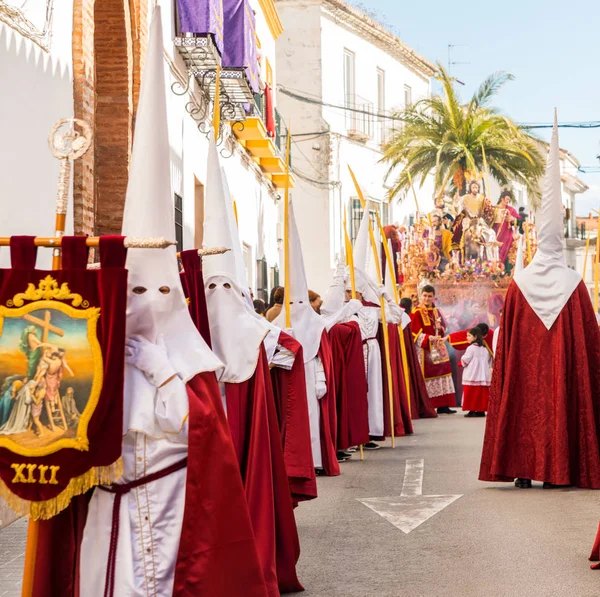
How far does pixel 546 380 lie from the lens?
430 inches

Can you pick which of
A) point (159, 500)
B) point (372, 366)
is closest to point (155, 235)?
point (159, 500)

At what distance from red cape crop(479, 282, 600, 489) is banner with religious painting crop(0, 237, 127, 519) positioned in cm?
674

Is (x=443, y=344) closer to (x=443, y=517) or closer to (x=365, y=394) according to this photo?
(x=365, y=394)

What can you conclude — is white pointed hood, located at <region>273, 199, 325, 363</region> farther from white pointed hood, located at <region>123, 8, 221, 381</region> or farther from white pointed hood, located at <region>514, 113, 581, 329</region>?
white pointed hood, located at <region>123, 8, 221, 381</region>

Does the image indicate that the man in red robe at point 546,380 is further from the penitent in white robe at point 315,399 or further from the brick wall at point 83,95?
the brick wall at point 83,95

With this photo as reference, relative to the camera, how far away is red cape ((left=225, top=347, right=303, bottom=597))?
6359 millimetres

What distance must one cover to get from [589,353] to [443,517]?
2485 millimetres

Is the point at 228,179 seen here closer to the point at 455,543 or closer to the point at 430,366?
the point at 430,366

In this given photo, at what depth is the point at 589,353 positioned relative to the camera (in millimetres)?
11000

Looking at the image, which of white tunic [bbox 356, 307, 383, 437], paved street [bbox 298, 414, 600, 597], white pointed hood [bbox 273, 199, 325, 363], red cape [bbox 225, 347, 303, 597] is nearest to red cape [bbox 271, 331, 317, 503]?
paved street [bbox 298, 414, 600, 597]

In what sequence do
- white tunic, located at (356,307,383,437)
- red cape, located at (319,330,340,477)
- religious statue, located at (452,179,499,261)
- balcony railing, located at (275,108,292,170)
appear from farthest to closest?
balcony railing, located at (275,108,292,170), religious statue, located at (452,179,499,261), white tunic, located at (356,307,383,437), red cape, located at (319,330,340,477)

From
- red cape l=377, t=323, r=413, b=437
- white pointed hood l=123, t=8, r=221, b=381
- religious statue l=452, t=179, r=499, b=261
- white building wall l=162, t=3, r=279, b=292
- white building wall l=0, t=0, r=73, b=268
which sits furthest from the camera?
religious statue l=452, t=179, r=499, b=261

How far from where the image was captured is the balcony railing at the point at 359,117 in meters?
38.9

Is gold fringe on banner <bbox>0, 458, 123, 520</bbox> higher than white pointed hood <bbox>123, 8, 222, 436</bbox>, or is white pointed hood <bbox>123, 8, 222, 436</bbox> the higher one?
white pointed hood <bbox>123, 8, 222, 436</bbox>
